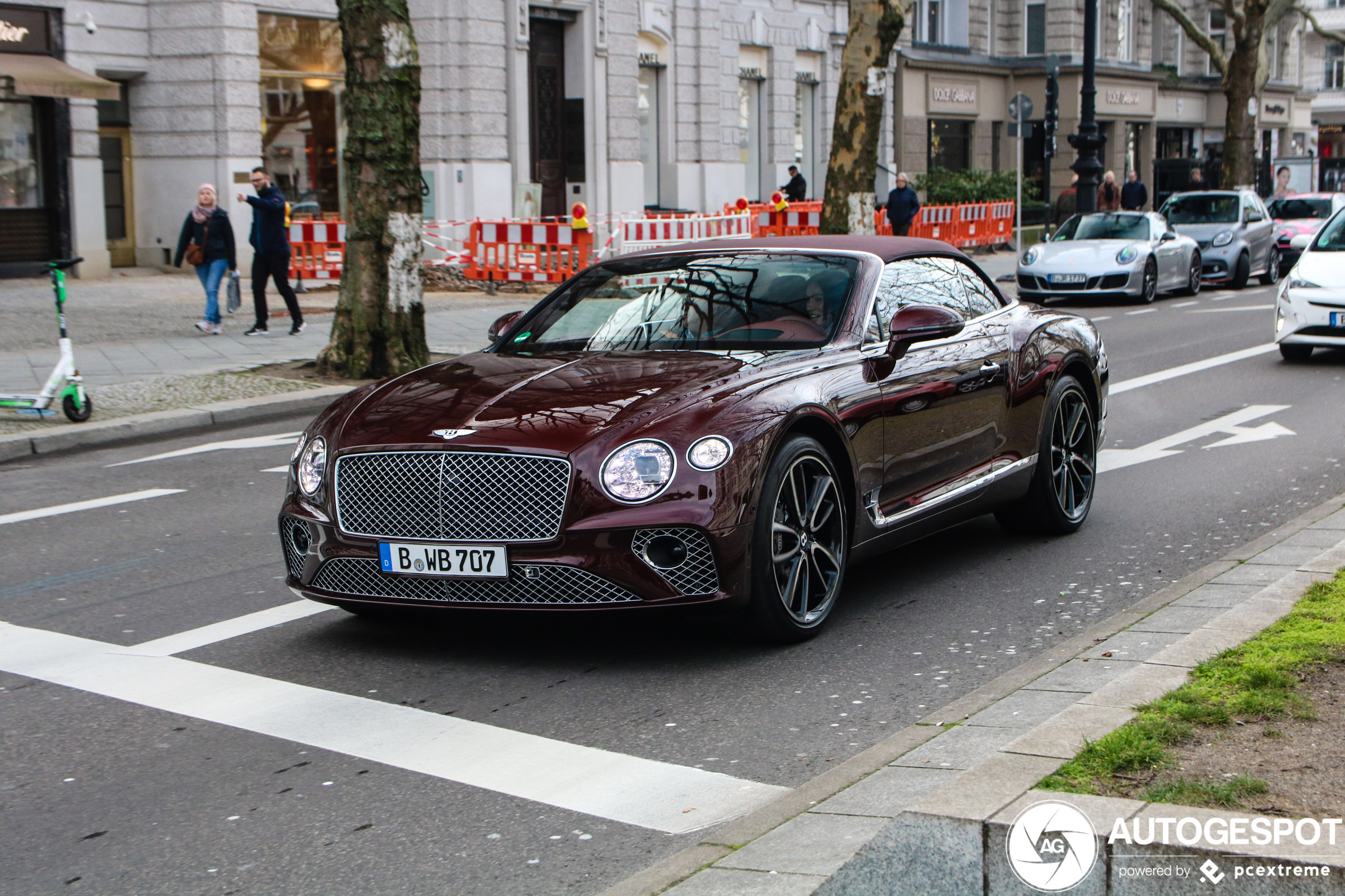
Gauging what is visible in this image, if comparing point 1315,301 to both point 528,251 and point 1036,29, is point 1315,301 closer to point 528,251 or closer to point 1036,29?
point 528,251

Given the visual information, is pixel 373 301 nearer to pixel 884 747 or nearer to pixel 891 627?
pixel 891 627

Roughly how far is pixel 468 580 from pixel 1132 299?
66.6 ft

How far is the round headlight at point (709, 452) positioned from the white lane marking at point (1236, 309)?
18.0m

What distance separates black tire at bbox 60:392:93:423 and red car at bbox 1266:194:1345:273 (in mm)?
24308

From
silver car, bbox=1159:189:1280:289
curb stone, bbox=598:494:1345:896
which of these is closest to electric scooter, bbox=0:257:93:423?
curb stone, bbox=598:494:1345:896

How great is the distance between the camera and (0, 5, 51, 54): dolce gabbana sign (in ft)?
78.5

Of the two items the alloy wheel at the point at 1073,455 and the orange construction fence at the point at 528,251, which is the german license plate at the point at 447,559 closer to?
the alloy wheel at the point at 1073,455

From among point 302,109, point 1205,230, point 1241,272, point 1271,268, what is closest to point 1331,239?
point 1241,272

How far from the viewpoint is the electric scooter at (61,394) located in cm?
1193

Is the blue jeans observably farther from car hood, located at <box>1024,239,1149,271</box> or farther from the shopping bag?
car hood, located at <box>1024,239,1149,271</box>

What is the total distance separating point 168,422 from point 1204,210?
66.8 ft

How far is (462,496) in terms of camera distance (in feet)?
17.7

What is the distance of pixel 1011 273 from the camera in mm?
29344

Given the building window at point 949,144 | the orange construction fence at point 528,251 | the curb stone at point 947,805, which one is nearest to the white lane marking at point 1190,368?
the curb stone at point 947,805
